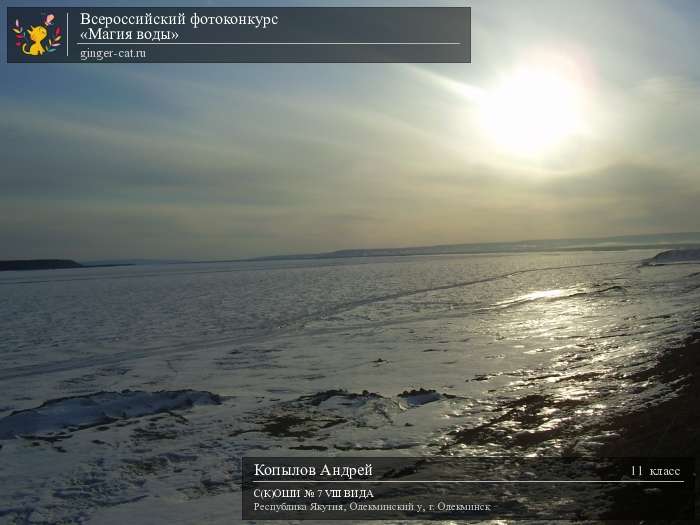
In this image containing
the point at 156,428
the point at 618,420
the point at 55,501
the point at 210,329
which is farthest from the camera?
the point at 210,329

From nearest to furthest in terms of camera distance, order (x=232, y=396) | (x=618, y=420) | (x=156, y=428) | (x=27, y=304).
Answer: (x=618, y=420), (x=156, y=428), (x=232, y=396), (x=27, y=304)

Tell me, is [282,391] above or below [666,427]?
below

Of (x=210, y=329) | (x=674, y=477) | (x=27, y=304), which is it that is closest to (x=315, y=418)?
(x=674, y=477)

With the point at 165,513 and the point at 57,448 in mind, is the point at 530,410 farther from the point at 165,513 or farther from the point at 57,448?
the point at 57,448

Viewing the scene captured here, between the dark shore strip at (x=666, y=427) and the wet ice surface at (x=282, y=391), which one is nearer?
the dark shore strip at (x=666, y=427)

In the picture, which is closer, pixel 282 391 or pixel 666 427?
pixel 666 427

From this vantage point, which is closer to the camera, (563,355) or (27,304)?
(563,355)

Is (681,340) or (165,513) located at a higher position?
(681,340)

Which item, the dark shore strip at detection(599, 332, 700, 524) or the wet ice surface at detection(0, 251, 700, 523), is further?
the wet ice surface at detection(0, 251, 700, 523)
